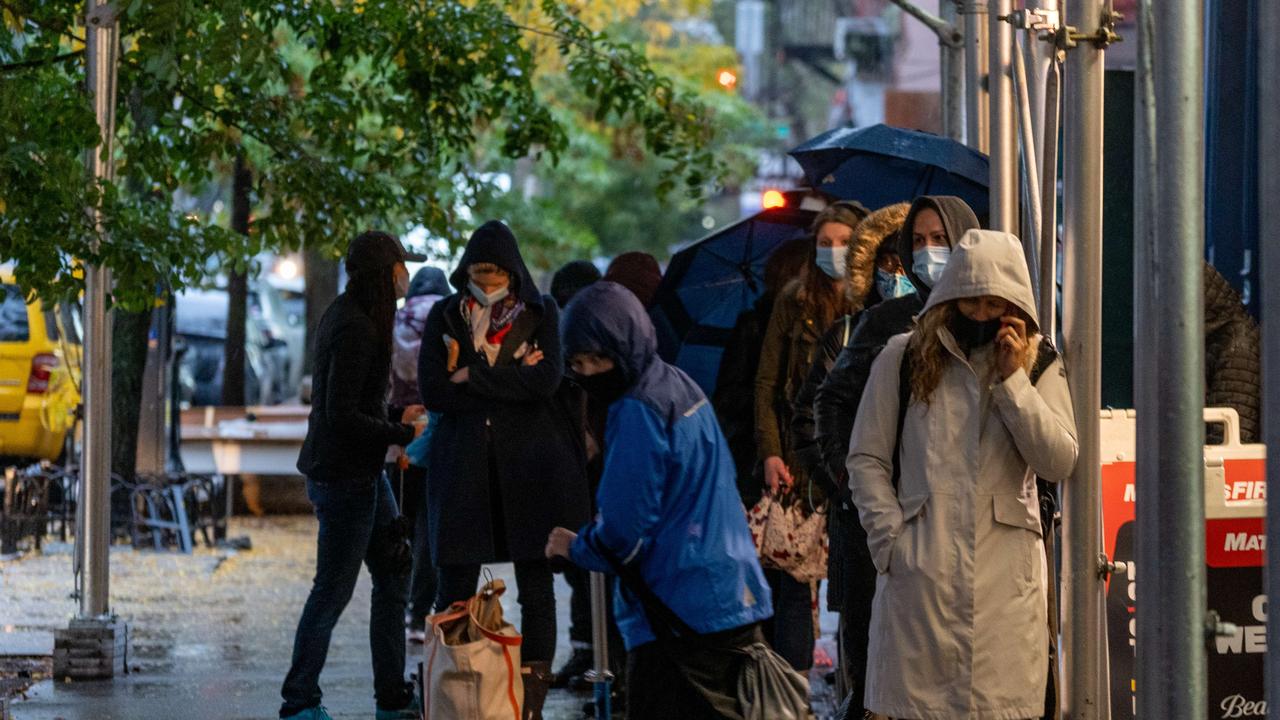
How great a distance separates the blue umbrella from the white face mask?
5.83 feet

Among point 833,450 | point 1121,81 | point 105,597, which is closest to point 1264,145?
point 833,450

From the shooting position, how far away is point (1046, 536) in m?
5.82

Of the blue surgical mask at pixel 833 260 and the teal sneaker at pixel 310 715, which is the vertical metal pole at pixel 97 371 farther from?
the blue surgical mask at pixel 833 260

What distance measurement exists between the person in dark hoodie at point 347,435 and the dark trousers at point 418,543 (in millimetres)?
1927

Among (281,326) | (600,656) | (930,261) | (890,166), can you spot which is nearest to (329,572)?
(600,656)

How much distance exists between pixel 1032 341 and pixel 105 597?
541cm

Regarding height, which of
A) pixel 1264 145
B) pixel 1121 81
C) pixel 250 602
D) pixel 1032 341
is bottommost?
pixel 250 602

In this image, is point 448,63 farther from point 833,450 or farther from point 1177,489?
point 1177,489

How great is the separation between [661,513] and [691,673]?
0.46 meters

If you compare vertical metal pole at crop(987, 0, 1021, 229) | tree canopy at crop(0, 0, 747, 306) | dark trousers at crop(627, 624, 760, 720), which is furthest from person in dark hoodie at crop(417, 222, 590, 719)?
tree canopy at crop(0, 0, 747, 306)

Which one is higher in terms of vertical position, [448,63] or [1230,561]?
[448,63]

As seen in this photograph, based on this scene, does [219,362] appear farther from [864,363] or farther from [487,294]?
[864,363]

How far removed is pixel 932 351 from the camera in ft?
17.8

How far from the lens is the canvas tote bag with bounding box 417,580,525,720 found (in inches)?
250
